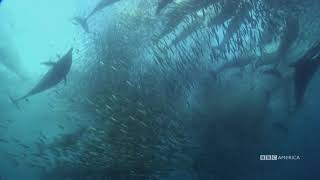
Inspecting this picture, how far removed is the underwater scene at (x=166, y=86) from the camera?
5105 mm

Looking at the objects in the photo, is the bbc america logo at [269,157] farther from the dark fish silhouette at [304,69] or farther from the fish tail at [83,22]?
the fish tail at [83,22]

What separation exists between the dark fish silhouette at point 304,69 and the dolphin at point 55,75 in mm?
3542

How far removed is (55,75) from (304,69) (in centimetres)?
399

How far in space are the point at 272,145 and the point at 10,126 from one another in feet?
15.6

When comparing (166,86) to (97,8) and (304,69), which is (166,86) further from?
(304,69)

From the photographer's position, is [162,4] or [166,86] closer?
[162,4]

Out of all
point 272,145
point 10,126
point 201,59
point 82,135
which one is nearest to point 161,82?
point 201,59

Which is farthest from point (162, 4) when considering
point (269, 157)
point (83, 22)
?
point (269, 157)

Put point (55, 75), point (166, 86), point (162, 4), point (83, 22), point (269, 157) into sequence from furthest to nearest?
point (269, 157)
point (55, 75)
point (166, 86)
point (83, 22)
point (162, 4)

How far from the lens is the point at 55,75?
5570mm

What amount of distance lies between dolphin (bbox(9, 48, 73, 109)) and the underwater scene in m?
0.02

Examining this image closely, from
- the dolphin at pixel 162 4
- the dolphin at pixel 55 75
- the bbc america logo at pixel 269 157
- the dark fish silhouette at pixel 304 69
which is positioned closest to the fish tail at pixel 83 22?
the dolphin at pixel 55 75

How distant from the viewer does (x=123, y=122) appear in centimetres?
549

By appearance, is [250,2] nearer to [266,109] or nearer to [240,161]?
[266,109]
